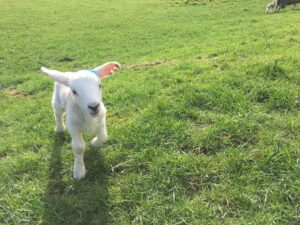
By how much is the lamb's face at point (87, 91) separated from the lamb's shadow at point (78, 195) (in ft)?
3.35

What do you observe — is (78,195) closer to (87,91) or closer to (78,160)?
(78,160)

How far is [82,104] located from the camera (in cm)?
468

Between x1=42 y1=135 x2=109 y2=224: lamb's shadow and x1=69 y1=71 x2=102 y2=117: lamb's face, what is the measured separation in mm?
1021

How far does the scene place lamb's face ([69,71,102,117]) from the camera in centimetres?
457

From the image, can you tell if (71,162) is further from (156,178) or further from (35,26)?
(35,26)

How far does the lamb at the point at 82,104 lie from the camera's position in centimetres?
465

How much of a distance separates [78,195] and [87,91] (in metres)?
1.37

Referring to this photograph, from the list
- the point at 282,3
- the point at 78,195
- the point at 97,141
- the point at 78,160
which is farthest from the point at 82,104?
the point at 282,3

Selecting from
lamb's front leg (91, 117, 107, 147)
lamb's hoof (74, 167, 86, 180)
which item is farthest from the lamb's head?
lamb's hoof (74, 167, 86, 180)

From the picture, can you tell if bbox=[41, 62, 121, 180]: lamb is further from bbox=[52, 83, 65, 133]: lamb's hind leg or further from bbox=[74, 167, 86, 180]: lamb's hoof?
bbox=[52, 83, 65, 133]: lamb's hind leg

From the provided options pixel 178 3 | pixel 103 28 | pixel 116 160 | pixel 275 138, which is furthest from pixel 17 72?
pixel 178 3

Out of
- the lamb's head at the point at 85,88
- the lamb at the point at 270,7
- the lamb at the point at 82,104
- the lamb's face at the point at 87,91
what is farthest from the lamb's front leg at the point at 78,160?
the lamb at the point at 270,7

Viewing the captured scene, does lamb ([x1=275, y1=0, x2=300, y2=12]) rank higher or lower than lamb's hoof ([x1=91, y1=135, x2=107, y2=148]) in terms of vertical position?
higher

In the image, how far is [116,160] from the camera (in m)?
5.40
